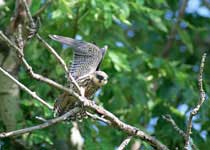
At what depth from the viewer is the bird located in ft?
14.5

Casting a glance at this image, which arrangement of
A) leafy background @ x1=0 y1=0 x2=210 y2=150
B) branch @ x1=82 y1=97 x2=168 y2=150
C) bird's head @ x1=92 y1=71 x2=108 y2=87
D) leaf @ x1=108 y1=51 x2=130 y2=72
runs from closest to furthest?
branch @ x1=82 y1=97 x2=168 y2=150, bird's head @ x1=92 y1=71 x2=108 y2=87, leafy background @ x1=0 y1=0 x2=210 y2=150, leaf @ x1=108 y1=51 x2=130 y2=72

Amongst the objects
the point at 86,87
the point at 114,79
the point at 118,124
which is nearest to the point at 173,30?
the point at 114,79

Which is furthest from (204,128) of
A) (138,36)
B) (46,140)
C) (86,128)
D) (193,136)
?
(138,36)

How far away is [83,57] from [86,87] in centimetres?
24

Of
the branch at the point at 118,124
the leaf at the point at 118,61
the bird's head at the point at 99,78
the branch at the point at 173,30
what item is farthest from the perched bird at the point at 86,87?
the branch at the point at 173,30

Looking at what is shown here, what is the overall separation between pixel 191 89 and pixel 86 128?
1.34 meters

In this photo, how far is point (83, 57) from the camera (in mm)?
4512

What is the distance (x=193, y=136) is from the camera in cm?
664

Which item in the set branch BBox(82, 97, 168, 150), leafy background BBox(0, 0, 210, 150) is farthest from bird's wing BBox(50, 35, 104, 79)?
leafy background BBox(0, 0, 210, 150)

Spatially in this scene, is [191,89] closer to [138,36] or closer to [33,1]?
[33,1]

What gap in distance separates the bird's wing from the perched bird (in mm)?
53

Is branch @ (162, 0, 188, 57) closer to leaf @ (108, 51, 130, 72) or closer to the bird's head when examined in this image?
leaf @ (108, 51, 130, 72)

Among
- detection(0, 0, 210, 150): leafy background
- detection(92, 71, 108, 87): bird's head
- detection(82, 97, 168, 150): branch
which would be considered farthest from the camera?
detection(0, 0, 210, 150): leafy background

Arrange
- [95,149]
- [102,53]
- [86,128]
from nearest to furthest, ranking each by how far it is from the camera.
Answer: [102,53]
[95,149]
[86,128]
